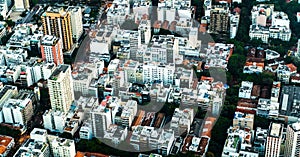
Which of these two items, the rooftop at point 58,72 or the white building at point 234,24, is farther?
the white building at point 234,24

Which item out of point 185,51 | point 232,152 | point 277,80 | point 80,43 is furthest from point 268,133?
point 80,43

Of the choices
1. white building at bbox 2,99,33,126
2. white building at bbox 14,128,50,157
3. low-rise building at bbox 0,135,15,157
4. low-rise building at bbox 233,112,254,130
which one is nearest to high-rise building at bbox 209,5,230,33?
low-rise building at bbox 233,112,254,130

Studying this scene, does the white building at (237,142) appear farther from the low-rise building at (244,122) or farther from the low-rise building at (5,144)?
the low-rise building at (5,144)

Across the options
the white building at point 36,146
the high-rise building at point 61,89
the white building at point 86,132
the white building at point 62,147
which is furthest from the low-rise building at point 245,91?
the white building at point 36,146

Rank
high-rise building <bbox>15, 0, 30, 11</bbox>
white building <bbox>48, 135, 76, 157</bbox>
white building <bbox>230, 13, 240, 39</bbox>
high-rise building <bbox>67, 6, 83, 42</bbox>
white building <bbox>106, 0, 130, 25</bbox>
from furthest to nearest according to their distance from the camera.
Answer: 1. high-rise building <bbox>15, 0, 30, 11</bbox>
2. white building <bbox>106, 0, 130, 25</bbox>
3. white building <bbox>230, 13, 240, 39</bbox>
4. high-rise building <bbox>67, 6, 83, 42</bbox>
5. white building <bbox>48, 135, 76, 157</bbox>

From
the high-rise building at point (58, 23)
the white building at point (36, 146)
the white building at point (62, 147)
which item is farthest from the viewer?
the high-rise building at point (58, 23)

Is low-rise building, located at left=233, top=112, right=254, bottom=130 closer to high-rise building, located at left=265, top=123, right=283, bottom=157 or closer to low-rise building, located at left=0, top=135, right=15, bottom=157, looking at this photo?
high-rise building, located at left=265, top=123, right=283, bottom=157
